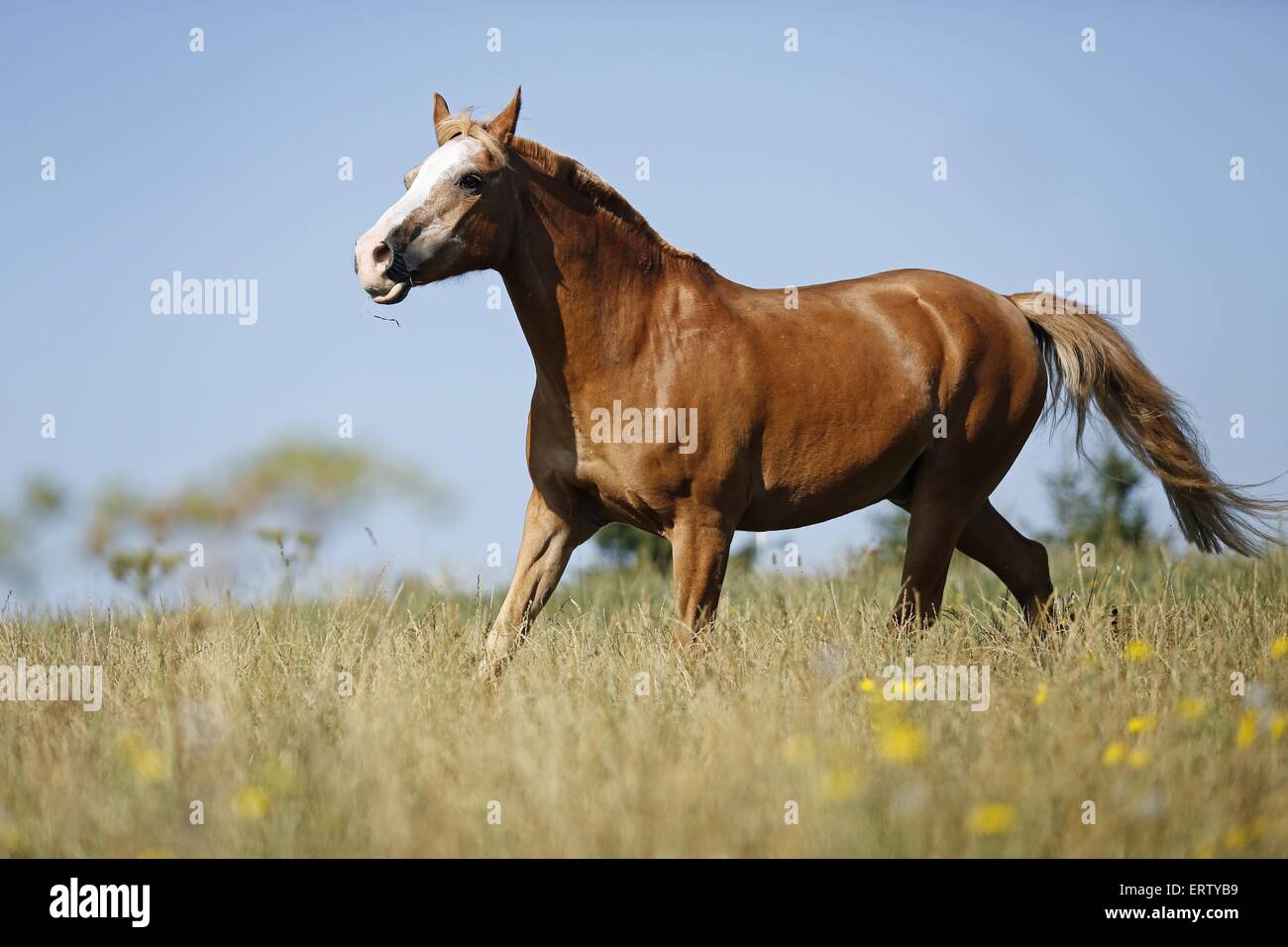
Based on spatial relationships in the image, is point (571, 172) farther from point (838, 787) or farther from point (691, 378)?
point (838, 787)

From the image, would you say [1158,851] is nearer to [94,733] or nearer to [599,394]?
[599,394]

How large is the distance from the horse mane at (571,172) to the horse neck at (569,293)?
0.07 m

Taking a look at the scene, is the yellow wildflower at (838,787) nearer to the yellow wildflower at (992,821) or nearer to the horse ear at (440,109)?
the yellow wildflower at (992,821)

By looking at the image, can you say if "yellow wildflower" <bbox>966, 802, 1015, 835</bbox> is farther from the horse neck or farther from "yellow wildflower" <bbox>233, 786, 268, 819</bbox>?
the horse neck

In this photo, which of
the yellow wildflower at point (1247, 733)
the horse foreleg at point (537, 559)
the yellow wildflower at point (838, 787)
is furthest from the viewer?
the horse foreleg at point (537, 559)

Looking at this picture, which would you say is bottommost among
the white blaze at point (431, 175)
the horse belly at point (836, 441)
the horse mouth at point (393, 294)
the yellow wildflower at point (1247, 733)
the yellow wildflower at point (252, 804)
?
the yellow wildflower at point (252, 804)

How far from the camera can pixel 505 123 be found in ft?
17.6

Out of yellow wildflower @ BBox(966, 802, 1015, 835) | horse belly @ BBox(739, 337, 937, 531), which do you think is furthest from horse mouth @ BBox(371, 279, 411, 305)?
yellow wildflower @ BBox(966, 802, 1015, 835)

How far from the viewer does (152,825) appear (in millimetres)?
3488

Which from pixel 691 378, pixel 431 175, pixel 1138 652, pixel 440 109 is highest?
pixel 440 109

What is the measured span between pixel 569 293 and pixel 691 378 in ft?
2.20

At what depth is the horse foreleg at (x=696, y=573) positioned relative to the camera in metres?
5.46

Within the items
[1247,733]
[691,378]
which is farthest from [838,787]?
[691,378]

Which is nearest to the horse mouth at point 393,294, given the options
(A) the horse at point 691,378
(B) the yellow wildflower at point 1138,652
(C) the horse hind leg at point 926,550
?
(A) the horse at point 691,378
